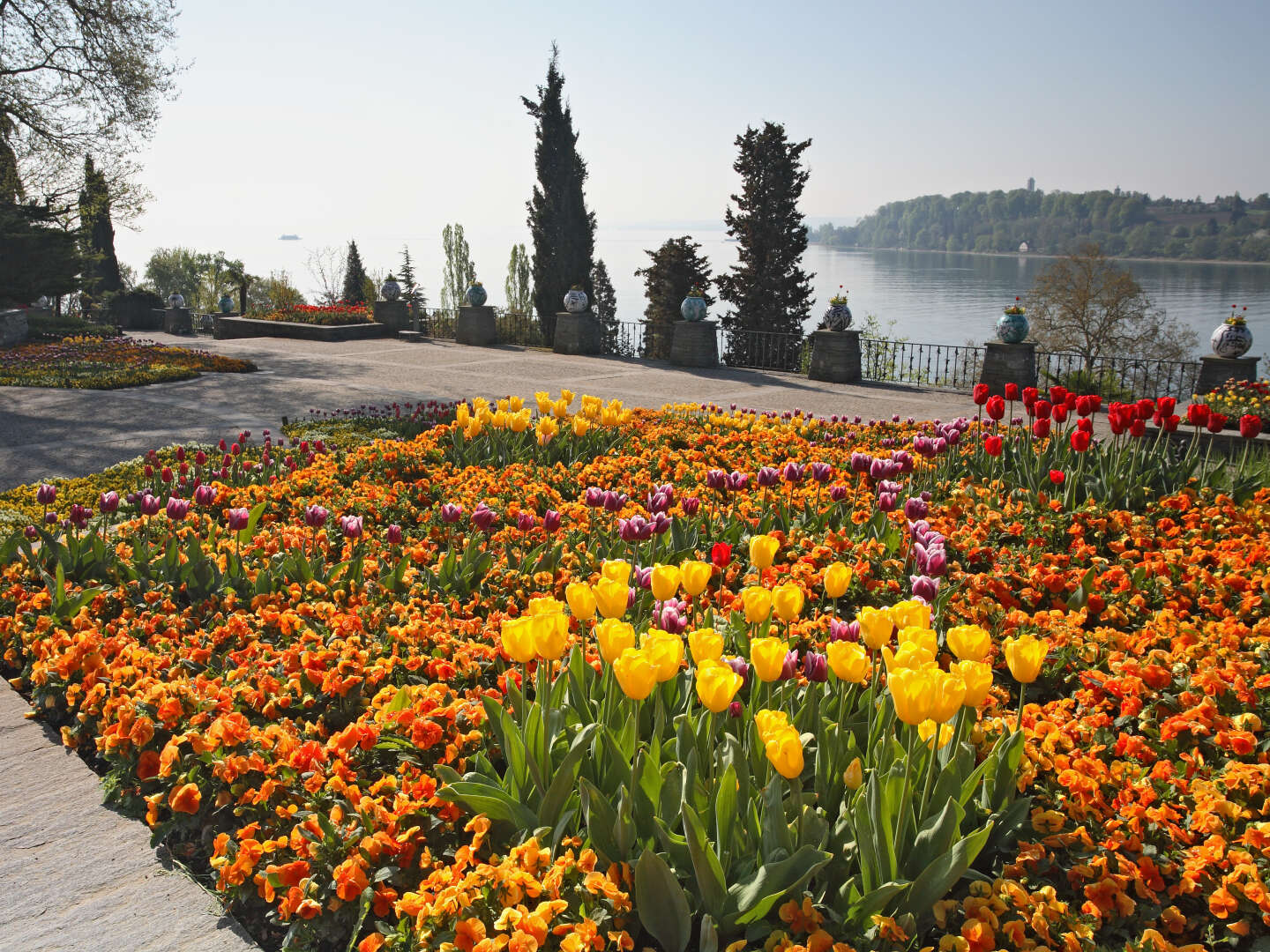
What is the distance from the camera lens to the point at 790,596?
229 centimetres

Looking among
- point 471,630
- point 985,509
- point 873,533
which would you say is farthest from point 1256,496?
point 471,630

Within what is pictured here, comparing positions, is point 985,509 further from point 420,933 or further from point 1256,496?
point 420,933

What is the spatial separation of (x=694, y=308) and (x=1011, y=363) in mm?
6140

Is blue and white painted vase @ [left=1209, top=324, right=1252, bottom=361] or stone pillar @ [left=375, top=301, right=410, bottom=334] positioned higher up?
stone pillar @ [left=375, top=301, right=410, bottom=334]

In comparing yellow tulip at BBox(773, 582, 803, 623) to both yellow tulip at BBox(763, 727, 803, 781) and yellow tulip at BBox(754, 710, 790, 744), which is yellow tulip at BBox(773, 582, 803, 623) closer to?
yellow tulip at BBox(754, 710, 790, 744)

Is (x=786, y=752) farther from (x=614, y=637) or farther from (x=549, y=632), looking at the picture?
(x=549, y=632)

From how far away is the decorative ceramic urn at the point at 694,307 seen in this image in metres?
16.7

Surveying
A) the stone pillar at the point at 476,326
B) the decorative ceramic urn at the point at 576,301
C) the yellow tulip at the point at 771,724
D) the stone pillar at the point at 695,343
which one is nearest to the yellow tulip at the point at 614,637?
the yellow tulip at the point at 771,724

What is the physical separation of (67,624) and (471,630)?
187 centimetres

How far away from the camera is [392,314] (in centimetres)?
2256

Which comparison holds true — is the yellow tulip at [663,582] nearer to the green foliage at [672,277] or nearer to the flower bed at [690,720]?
the flower bed at [690,720]

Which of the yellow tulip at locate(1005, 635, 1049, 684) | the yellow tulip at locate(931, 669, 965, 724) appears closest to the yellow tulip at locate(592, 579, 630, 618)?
the yellow tulip at locate(931, 669, 965, 724)

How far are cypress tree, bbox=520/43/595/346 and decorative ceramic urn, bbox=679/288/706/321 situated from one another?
642cm

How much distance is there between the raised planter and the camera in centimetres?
2153
